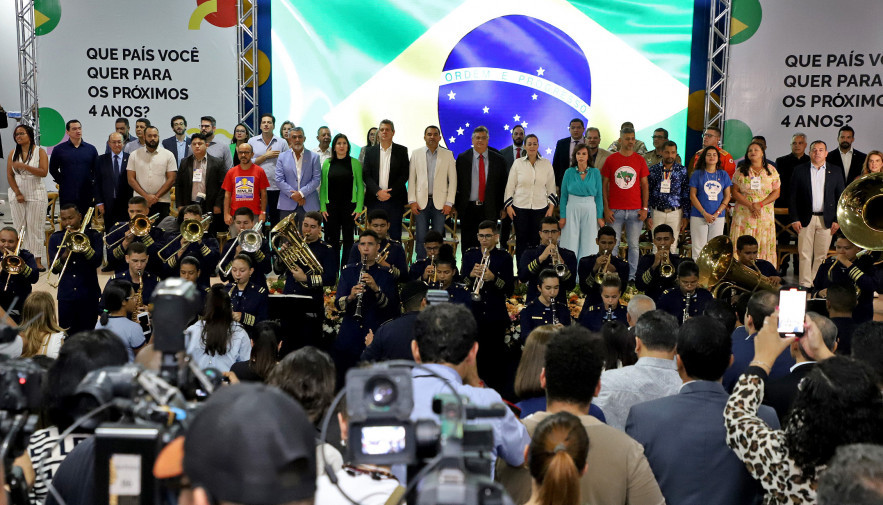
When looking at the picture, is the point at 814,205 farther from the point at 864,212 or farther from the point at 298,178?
the point at 298,178

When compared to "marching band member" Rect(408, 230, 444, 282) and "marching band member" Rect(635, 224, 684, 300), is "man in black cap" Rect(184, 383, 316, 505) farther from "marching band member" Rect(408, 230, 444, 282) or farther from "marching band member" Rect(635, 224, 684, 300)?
"marching band member" Rect(635, 224, 684, 300)

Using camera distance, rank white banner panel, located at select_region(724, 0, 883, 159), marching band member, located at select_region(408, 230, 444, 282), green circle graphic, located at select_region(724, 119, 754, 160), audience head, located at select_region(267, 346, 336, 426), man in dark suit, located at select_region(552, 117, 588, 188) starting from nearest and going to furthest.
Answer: audience head, located at select_region(267, 346, 336, 426), marching band member, located at select_region(408, 230, 444, 282), man in dark suit, located at select_region(552, 117, 588, 188), white banner panel, located at select_region(724, 0, 883, 159), green circle graphic, located at select_region(724, 119, 754, 160)

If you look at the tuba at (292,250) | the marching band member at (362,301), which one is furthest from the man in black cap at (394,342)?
the tuba at (292,250)

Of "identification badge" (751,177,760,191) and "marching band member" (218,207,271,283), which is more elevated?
"identification badge" (751,177,760,191)

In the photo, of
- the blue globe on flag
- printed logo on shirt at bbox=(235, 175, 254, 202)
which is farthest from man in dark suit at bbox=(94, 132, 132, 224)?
the blue globe on flag

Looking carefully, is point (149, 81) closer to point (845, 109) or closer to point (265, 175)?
point (265, 175)

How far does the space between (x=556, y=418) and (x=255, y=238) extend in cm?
617

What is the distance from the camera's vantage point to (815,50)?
11.9 m

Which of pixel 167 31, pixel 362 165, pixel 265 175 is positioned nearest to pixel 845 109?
pixel 362 165

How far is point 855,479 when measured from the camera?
2.03m

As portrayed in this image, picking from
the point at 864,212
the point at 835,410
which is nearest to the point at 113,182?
the point at 864,212

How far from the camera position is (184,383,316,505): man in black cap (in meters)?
1.39

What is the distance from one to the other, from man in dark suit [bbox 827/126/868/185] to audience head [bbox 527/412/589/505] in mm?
9599

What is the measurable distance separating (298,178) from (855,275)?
6.01m
